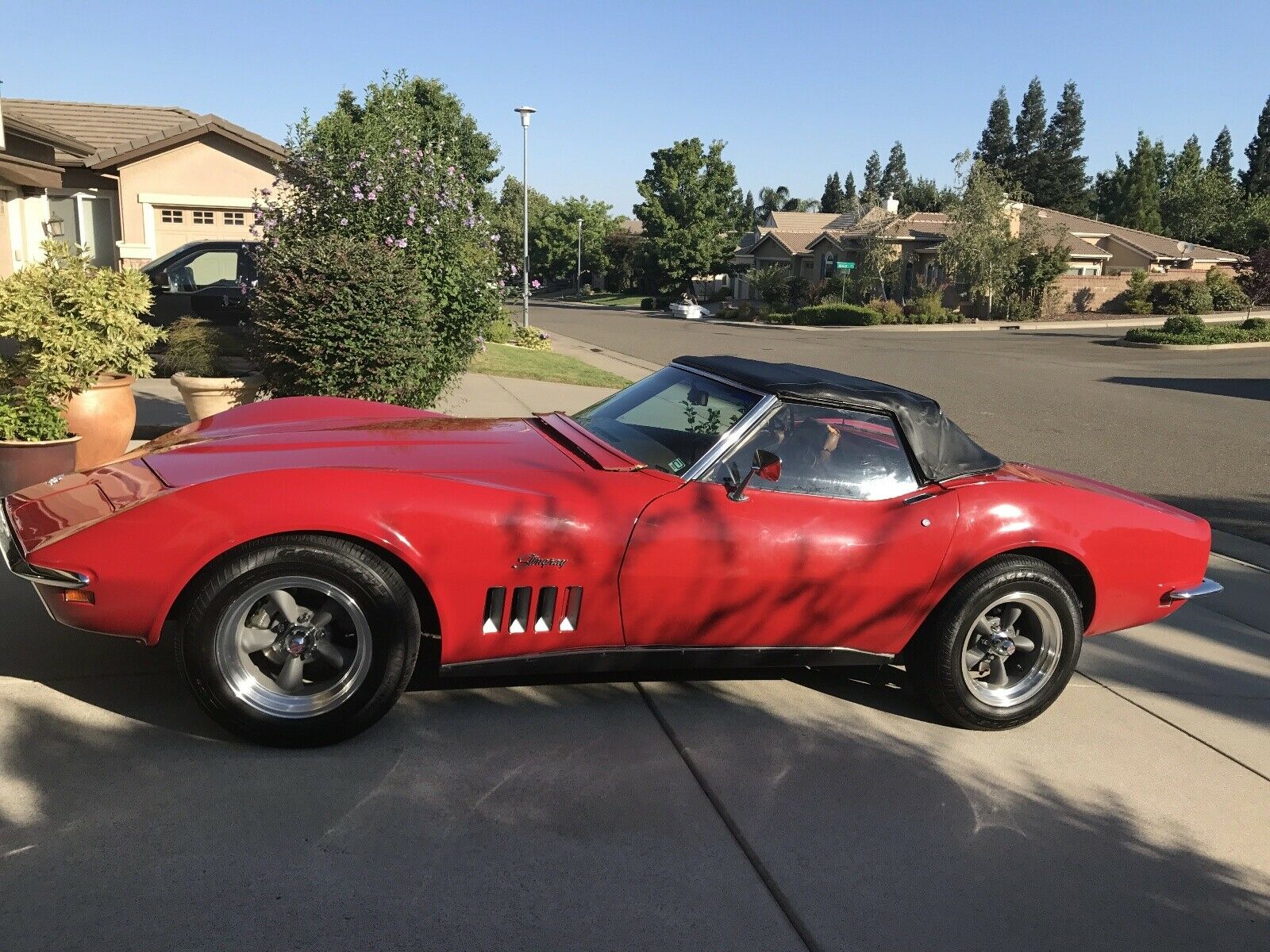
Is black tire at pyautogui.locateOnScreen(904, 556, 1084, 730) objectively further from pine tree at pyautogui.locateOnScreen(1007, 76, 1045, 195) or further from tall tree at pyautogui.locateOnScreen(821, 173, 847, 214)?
tall tree at pyautogui.locateOnScreen(821, 173, 847, 214)

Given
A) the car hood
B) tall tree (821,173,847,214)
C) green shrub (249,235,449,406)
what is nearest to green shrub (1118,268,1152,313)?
green shrub (249,235,449,406)

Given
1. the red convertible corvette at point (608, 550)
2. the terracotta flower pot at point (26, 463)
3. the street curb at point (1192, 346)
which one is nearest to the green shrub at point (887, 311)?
the street curb at point (1192, 346)

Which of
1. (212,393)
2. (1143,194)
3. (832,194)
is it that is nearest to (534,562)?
(212,393)

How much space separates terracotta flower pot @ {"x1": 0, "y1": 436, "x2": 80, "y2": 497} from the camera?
6027 millimetres

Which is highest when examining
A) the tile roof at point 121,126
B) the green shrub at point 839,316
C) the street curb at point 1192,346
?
the tile roof at point 121,126

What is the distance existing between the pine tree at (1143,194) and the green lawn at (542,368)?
70.8 meters

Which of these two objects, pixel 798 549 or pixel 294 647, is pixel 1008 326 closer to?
pixel 798 549

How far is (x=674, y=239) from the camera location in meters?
70.4

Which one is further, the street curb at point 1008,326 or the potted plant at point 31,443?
the street curb at point 1008,326

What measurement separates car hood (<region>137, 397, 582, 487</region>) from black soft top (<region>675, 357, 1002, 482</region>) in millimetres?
924

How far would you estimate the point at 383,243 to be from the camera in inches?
322

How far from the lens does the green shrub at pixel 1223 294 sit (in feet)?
159

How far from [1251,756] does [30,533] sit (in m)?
4.67

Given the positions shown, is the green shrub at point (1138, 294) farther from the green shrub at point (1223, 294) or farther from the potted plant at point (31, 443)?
the potted plant at point (31, 443)
